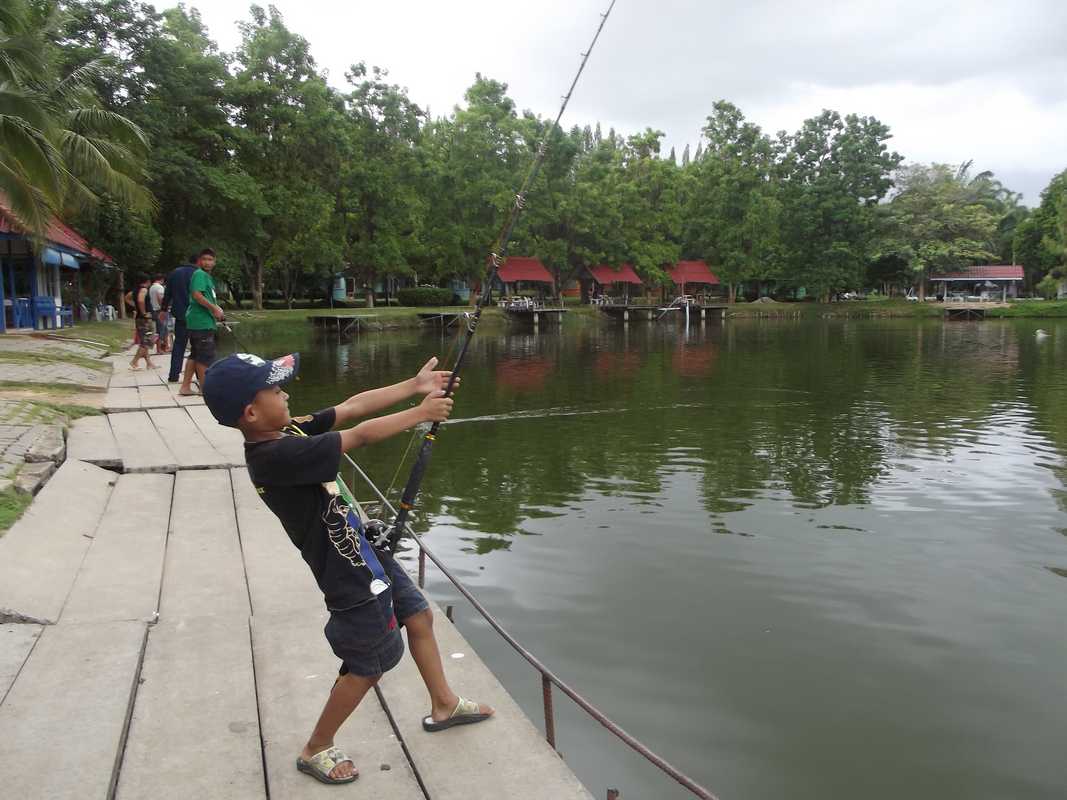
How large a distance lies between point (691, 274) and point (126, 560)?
6421 cm

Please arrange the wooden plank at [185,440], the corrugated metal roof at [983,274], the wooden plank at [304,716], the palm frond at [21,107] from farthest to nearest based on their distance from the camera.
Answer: the corrugated metal roof at [983,274] → the palm frond at [21,107] → the wooden plank at [185,440] → the wooden plank at [304,716]

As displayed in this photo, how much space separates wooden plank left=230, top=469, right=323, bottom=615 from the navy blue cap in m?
1.90

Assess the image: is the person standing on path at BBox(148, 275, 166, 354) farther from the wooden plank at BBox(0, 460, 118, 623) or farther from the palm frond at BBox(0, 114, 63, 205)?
the wooden plank at BBox(0, 460, 118, 623)

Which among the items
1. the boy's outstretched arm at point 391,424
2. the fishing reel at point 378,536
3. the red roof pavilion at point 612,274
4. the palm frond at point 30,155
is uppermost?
the red roof pavilion at point 612,274

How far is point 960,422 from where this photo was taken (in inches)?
569

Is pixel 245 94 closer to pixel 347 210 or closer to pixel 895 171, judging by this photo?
pixel 347 210

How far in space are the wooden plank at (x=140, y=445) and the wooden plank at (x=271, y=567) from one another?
4.74 feet

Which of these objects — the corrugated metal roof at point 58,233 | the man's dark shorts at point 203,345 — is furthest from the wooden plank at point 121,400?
the corrugated metal roof at point 58,233

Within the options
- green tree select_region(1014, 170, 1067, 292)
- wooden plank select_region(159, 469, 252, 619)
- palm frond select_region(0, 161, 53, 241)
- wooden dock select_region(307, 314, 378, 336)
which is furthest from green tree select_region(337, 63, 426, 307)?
green tree select_region(1014, 170, 1067, 292)

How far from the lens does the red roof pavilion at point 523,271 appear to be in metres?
58.2

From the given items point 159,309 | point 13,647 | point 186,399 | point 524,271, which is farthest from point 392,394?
point 524,271

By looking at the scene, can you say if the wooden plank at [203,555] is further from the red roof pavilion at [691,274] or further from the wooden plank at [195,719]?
the red roof pavilion at [691,274]

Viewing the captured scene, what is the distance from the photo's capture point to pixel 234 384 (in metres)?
2.86

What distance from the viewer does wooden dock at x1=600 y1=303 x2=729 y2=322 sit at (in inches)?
2384
